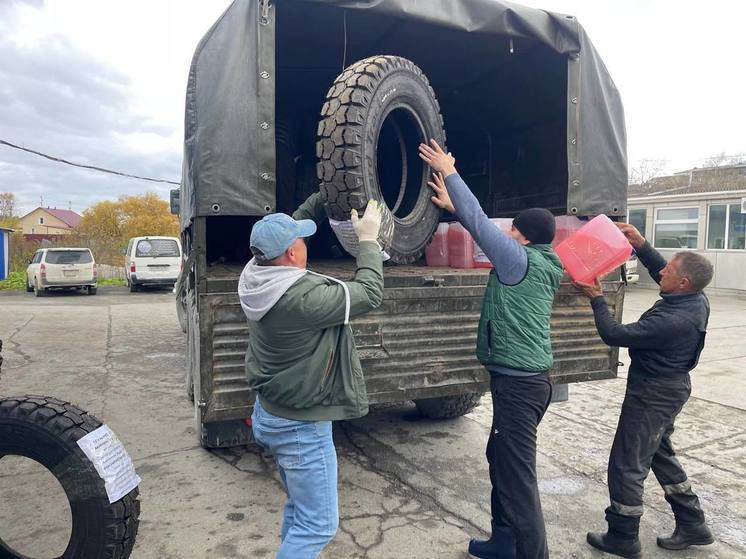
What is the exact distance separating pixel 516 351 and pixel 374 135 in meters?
1.25

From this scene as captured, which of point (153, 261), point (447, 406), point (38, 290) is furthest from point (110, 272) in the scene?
point (447, 406)

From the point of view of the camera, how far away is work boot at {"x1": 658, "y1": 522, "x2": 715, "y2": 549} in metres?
2.87

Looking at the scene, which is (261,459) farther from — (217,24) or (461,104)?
Result: (461,104)

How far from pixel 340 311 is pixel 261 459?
2.11 metres

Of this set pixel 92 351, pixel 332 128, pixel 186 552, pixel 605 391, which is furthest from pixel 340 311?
pixel 92 351

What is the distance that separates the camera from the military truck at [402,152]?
8.98 feet

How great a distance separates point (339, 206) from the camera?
2.86 meters

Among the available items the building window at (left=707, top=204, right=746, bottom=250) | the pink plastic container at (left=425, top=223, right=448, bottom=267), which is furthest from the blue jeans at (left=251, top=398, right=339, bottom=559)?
the building window at (left=707, top=204, right=746, bottom=250)

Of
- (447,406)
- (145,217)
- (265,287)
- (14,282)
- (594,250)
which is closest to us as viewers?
(265,287)

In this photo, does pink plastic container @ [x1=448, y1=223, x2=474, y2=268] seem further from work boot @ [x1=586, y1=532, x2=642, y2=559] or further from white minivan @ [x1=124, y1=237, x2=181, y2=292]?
white minivan @ [x1=124, y1=237, x2=181, y2=292]

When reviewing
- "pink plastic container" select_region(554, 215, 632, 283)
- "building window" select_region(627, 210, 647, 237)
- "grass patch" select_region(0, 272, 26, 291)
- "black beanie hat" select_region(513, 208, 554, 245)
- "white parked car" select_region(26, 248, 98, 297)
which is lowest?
"grass patch" select_region(0, 272, 26, 291)

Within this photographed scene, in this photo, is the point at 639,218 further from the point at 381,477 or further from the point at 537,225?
the point at 537,225

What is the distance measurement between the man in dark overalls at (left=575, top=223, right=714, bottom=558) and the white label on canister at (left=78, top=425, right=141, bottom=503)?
2.15 meters

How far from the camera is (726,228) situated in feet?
55.3
